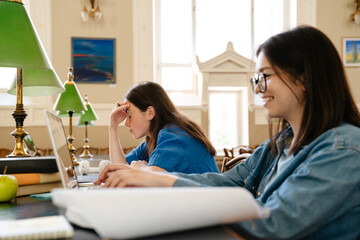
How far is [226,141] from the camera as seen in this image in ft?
22.8

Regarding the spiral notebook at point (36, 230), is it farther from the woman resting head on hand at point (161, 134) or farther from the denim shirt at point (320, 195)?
the woman resting head on hand at point (161, 134)

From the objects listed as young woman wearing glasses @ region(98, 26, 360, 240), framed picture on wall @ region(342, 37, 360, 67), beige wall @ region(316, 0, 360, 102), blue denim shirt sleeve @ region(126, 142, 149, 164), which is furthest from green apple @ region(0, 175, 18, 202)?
framed picture on wall @ region(342, 37, 360, 67)

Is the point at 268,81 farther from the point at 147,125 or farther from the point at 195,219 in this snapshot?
the point at 147,125

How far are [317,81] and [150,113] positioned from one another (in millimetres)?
1270

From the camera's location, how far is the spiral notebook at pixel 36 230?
2.01 ft

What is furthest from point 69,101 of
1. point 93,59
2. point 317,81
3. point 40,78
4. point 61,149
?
point 93,59

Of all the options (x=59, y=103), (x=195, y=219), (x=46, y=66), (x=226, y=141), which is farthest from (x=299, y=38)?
(x=226, y=141)

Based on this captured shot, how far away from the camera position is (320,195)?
0.79 metres

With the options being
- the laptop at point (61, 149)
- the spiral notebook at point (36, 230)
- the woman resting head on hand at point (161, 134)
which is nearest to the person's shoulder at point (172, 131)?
the woman resting head on hand at point (161, 134)

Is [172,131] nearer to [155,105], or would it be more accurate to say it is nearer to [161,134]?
[161,134]

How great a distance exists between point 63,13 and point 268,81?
5.70 meters

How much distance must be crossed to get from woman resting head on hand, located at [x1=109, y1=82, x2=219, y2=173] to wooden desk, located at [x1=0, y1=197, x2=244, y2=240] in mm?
778

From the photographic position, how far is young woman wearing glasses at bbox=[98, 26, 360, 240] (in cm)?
79

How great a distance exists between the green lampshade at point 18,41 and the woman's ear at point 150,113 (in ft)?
2.70
